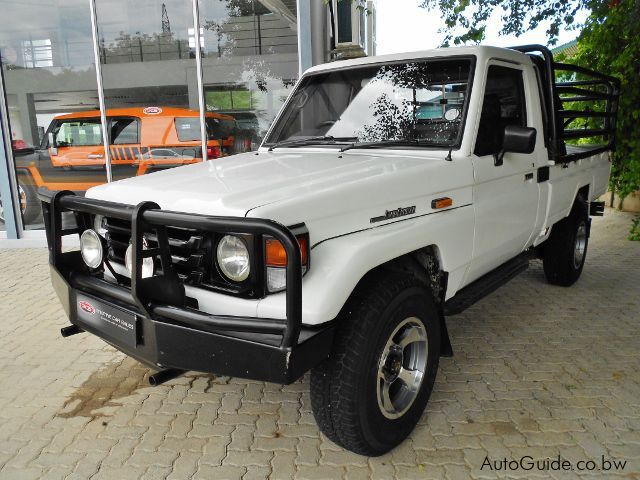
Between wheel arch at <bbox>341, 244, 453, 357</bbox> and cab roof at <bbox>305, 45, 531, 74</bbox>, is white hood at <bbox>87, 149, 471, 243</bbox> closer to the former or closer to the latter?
wheel arch at <bbox>341, 244, 453, 357</bbox>

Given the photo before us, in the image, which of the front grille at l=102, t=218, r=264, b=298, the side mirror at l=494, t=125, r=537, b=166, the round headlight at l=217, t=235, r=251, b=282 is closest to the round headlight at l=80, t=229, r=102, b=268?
the front grille at l=102, t=218, r=264, b=298

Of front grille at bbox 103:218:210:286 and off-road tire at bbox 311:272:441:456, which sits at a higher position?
front grille at bbox 103:218:210:286

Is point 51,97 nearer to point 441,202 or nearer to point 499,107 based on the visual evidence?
point 499,107

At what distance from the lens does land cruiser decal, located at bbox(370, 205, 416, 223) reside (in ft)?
A: 8.11

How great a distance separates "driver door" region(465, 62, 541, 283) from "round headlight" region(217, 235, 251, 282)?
158 cm

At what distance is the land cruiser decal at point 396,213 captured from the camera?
97.3 inches

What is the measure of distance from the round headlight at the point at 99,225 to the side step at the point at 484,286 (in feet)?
6.50

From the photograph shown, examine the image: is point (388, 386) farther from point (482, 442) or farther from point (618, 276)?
point (618, 276)

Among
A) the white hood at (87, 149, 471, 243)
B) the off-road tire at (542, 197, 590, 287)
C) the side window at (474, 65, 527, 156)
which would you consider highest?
the side window at (474, 65, 527, 156)

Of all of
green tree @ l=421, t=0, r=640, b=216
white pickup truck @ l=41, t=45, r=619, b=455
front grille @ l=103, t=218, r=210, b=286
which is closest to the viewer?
white pickup truck @ l=41, t=45, r=619, b=455

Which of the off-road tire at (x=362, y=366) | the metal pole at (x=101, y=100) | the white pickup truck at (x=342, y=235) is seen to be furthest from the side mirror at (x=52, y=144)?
the off-road tire at (x=362, y=366)

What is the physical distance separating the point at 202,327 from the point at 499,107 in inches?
97.4

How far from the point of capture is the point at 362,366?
2.24m

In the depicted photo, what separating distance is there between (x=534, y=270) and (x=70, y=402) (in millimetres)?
5025
